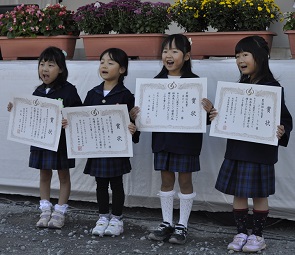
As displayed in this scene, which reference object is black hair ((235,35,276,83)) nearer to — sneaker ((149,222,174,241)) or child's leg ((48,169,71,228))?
sneaker ((149,222,174,241))

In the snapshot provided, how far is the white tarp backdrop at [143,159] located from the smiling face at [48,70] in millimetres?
440

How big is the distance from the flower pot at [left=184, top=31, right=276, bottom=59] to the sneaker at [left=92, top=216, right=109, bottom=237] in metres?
1.44

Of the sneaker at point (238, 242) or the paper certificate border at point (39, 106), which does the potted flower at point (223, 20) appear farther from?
the sneaker at point (238, 242)

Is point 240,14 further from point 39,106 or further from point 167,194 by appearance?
point 39,106

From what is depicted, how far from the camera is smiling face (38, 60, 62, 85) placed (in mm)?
4488

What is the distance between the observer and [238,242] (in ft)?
13.3

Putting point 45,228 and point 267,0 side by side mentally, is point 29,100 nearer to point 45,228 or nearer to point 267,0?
point 45,228

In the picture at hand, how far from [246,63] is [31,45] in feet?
7.40

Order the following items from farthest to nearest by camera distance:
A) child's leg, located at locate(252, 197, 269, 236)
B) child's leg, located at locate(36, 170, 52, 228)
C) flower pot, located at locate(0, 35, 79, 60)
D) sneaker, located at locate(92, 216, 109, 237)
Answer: flower pot, located at locate(0, 35, 79, 60), child's leg, located at locate(36, 170, 52, 228), sneaker, located at locate(92, 216, 109, 237), child's leg, located at locate(252, 197, 269, 236)

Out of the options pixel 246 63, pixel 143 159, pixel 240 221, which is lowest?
pixel 240 221

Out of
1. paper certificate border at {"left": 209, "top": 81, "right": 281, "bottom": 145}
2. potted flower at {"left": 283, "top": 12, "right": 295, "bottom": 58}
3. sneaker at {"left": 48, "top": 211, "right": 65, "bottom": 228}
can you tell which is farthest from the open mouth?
sneaker at {"left": 48, "top": 211, "right": 65, "bottom": 228}

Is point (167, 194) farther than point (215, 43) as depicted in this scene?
No

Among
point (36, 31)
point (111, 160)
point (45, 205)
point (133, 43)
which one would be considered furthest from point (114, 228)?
point (36, 31)

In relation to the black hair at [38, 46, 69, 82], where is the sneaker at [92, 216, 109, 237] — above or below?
below
